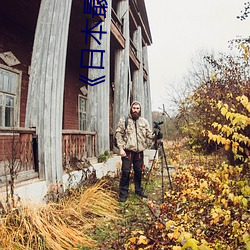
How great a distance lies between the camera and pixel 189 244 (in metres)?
1.32

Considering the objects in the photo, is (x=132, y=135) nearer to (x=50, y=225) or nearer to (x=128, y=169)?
(x=128, y=169)

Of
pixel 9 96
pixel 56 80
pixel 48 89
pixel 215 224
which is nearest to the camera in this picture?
pixel 215 224

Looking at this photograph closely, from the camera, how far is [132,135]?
16.2 feet

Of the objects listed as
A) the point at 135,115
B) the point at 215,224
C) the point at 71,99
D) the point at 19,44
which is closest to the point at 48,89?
the point at 135,115

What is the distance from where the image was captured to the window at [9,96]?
6.91 meters

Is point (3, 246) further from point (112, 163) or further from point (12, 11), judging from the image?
point (12, 11)

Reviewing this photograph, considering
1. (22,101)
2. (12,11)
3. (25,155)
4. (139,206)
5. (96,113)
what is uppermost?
(12,11)

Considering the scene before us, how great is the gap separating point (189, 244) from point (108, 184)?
4.36 meters

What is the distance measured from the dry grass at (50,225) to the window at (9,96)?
4059 mm

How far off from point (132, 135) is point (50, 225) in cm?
243

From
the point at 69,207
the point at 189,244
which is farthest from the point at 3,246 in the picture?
the point at 189,244

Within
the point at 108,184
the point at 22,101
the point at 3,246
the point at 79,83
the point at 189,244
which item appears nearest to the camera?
the point at 189,244

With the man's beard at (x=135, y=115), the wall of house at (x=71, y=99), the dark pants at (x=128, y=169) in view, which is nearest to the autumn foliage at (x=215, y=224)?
the dark pants at (x=128, y=169)

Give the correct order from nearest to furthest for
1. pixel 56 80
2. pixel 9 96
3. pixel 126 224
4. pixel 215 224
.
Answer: pixel 215 224
pixel 126 224
pixel 56 80
pixel 9 96
